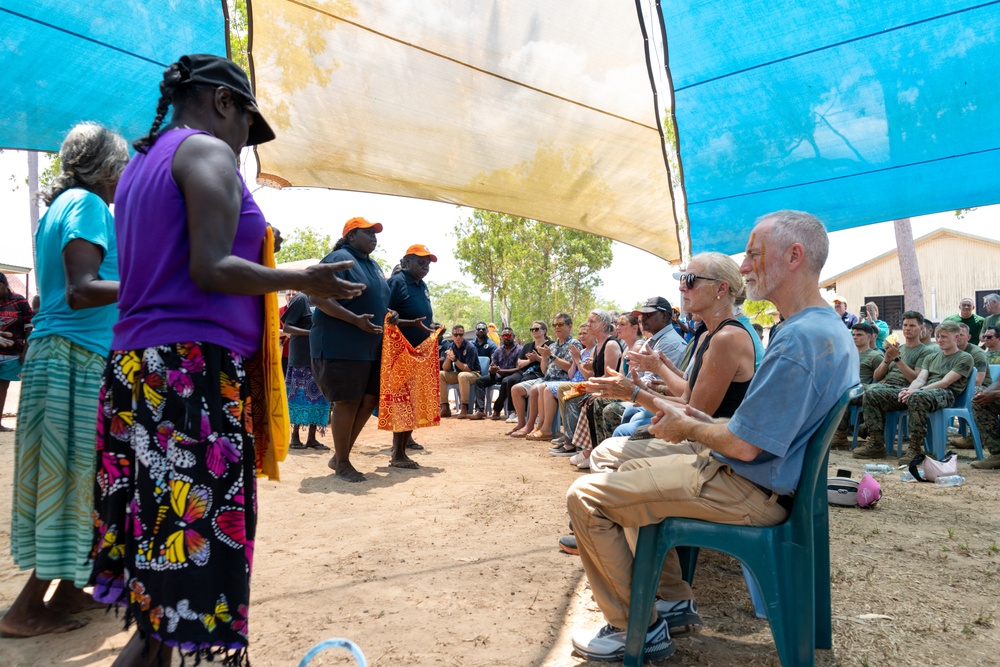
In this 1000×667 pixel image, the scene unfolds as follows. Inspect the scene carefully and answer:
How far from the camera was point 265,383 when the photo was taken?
6.13 ft

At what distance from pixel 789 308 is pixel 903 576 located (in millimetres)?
1908

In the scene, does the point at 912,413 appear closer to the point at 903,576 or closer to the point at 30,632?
the point at 903,576

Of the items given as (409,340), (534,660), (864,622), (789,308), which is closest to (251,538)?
(534,660)

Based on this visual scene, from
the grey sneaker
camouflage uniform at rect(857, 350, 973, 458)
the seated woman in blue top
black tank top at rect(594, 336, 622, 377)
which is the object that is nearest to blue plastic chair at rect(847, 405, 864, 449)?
camouflage uniform at rect(857, 350, 973, 458)

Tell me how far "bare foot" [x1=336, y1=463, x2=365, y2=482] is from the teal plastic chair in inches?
142

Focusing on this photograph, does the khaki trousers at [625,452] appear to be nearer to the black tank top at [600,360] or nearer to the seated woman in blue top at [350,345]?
the seated woman in blue top at [350,345]

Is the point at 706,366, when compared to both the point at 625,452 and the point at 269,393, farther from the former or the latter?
the point at 269,393

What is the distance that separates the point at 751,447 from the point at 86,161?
8.49 feet

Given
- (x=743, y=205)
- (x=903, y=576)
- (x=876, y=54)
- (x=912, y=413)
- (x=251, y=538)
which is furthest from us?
(x=912, y=413)

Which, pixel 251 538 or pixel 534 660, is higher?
pixel 251 538

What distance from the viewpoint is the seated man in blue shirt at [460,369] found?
11953 mm

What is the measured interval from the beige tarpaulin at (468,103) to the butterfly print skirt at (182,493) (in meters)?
4.01

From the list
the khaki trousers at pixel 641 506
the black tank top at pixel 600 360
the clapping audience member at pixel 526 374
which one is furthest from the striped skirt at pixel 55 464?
the clapping audience member at pixel 526 374

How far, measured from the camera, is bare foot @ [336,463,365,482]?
18.1ft
